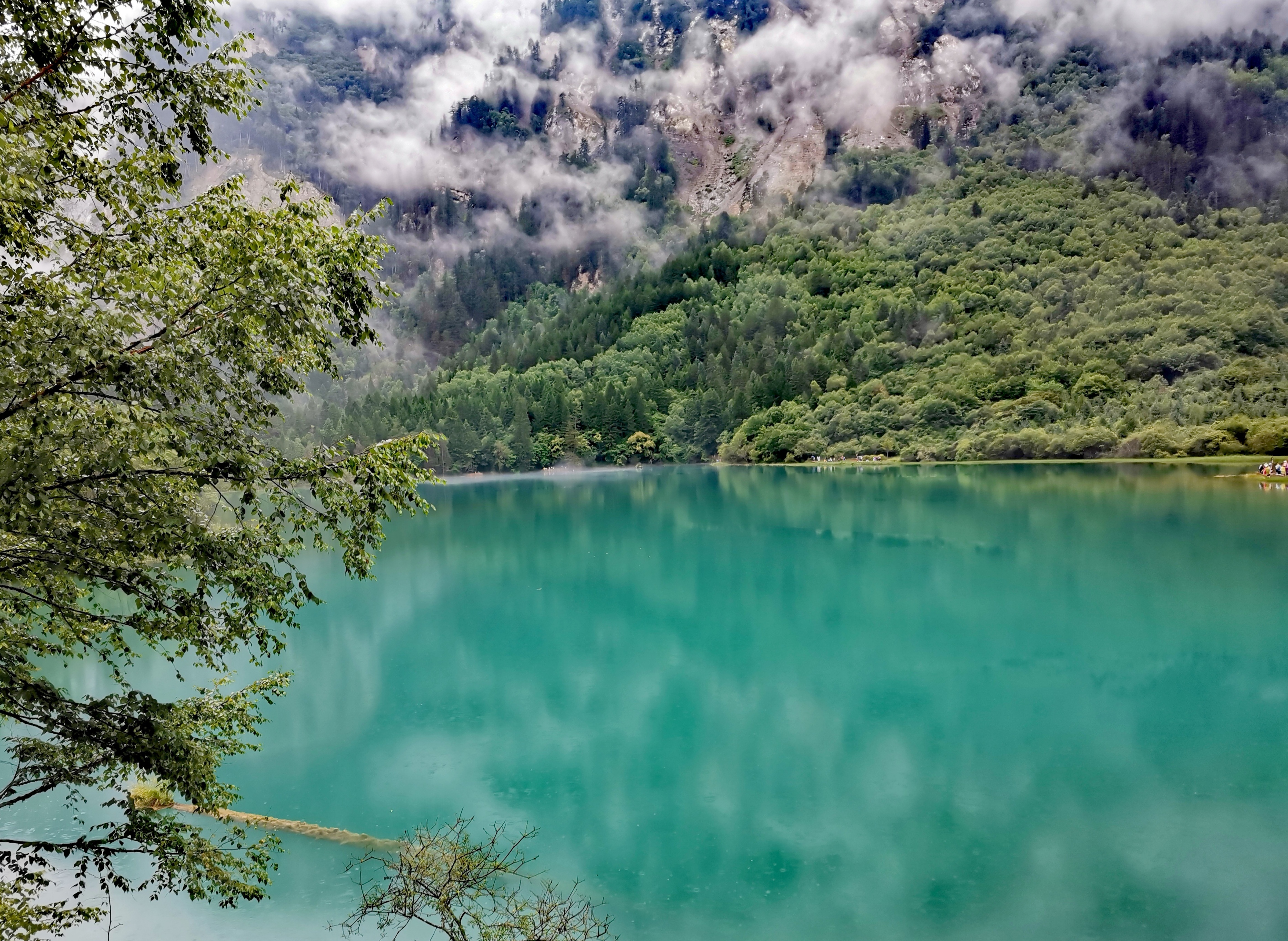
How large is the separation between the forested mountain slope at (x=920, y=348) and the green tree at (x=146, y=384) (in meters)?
82.8

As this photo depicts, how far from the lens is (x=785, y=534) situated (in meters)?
43.2

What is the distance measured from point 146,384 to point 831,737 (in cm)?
1372

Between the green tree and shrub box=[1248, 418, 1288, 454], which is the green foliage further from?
the green tree

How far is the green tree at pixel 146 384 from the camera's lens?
5348mm

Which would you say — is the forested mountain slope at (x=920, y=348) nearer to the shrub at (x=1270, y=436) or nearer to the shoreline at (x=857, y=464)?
the shrub at (x=1270, y=436)

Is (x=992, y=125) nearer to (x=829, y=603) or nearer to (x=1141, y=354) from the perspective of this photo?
(x=1141, y=354)

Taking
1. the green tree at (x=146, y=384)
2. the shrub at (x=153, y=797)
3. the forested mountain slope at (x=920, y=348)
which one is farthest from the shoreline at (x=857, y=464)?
the green tree at (x=146, y=384)

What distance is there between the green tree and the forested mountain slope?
3260 inches

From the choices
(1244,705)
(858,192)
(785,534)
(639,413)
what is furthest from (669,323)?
Result: (1244,705)

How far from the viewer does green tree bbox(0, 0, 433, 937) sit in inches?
211

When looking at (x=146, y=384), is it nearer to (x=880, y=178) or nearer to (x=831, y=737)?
(x=831, y=737)

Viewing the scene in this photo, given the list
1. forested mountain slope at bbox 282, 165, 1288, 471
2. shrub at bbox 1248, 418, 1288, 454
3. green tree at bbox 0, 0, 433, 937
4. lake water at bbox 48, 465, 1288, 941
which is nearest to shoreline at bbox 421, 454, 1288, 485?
shrub at bbox 1248, 418, 1288, 454

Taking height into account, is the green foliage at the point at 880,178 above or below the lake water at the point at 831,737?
above

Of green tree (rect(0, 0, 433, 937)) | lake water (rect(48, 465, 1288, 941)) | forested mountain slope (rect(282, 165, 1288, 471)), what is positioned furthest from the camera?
forested mountain slope (rect(282, 165, 1288, 471))
